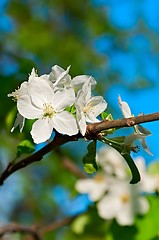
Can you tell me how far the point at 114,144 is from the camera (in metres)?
0.65

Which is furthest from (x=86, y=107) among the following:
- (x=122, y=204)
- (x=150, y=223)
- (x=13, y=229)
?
(x=122, y=204)

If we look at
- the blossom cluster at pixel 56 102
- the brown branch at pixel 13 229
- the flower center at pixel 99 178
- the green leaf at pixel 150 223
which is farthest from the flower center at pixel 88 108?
the flower center at pixel 99 178

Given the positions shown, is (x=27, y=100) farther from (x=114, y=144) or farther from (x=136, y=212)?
(x=136, y=212)

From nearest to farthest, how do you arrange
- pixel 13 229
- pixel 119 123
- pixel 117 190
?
1. pixel 119 123
2. pixel 13 229
3. pixel 117 190

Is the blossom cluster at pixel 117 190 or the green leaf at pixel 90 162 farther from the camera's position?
the blossom cluster at pixel 117 190

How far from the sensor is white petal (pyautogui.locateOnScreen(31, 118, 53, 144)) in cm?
65

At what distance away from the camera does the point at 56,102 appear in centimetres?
66

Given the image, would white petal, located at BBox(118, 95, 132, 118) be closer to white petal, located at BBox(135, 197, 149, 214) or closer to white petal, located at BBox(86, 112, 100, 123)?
white petal, located at BBox(86, 112, 100, 123)

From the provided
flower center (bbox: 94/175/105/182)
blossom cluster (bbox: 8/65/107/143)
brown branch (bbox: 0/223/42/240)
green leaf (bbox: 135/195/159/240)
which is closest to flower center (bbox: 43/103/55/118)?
blossom cluster (bbox: 8/65/107/143)

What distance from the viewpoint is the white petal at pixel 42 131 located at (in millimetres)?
648

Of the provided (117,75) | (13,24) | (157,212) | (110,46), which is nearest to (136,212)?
(157,212)

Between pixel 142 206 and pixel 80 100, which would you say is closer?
pixel 80 100

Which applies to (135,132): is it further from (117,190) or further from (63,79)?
(117,190)

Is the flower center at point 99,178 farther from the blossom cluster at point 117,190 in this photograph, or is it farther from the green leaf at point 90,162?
the green leaf at point 90,162
